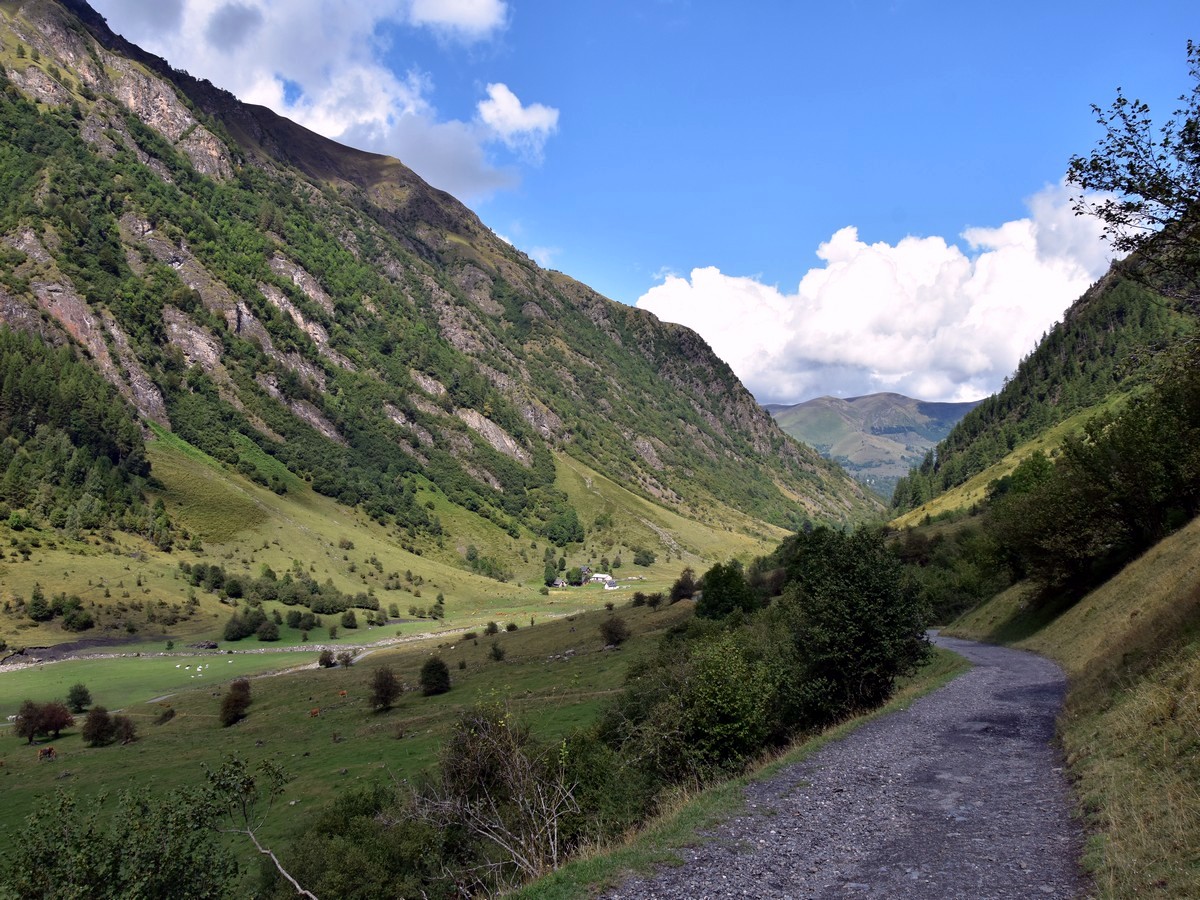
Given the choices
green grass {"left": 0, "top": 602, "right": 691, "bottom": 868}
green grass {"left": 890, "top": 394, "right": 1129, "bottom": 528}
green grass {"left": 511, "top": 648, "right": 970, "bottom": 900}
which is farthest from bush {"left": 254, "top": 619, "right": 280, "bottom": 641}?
green grass {"left": 890, "top": 394, "right": 1129, "bottom": 528}

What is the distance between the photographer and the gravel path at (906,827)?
452 inches

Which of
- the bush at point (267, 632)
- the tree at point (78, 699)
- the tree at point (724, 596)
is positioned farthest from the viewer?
the bush at point (267, 632)

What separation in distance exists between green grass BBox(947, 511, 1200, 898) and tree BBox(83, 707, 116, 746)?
307 ft

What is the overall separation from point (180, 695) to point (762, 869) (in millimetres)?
113746

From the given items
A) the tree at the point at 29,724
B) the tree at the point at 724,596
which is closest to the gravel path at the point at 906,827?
the tree at the point at 724,596

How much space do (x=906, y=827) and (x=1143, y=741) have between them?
5717mm

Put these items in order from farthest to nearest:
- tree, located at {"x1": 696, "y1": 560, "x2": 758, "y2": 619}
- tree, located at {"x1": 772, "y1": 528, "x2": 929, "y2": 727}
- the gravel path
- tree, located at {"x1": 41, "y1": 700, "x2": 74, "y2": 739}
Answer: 1. tree, located at {"x1": 696, "y1": 560, "x2": 758, "y2": 619}
2. tree, located at {"x1": 41, "y1": 700, "x2": 74, "y2": 739}
3. tree, located at {"x1": 772, "y1": 528, "x2": 929, "y2": 727}
4. the gravel path

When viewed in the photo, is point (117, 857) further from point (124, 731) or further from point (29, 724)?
point (29, 724)

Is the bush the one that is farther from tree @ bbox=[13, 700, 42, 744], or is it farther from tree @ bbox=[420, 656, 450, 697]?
tree @ bbox=[420, 656, 450, 697]

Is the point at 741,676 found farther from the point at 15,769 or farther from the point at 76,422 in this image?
the point at 76,422

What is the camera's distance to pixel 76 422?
194000mm

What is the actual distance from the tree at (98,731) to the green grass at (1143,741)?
307 feet

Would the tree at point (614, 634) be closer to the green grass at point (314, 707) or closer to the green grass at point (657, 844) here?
the green grass at point (314, 707)

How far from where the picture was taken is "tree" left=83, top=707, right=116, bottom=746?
74750mm
